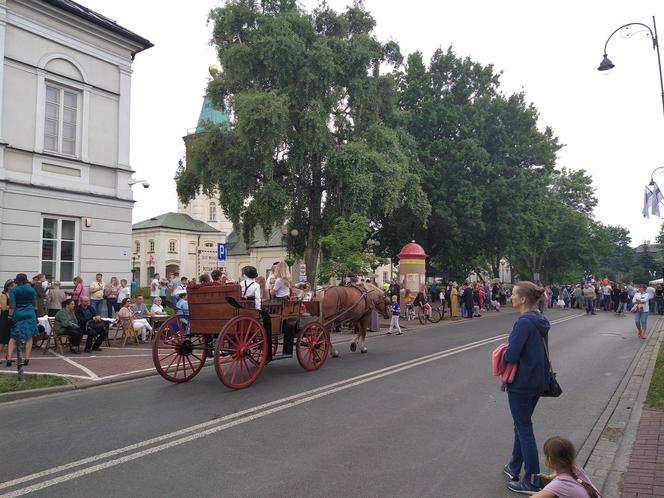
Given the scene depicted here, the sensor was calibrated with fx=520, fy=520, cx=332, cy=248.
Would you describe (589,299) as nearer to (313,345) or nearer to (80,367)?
(313,345)

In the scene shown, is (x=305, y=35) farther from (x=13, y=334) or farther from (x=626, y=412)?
(x=626, y=412)

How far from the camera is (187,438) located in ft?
18.9

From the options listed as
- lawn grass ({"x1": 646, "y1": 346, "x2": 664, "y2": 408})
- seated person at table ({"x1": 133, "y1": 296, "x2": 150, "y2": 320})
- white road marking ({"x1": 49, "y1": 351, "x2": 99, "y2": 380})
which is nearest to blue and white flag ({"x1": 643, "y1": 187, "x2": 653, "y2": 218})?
lawn grass ({"x1": 646, "y1": 346, "x2": 664, "y2": 408})

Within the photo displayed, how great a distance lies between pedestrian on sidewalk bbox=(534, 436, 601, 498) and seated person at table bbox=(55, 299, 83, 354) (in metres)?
11.6

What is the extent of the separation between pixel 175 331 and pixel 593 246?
5447 centimetres

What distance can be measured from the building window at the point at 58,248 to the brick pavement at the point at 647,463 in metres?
15.3

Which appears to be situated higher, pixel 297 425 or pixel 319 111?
pixel 319 111

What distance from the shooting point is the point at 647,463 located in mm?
5043

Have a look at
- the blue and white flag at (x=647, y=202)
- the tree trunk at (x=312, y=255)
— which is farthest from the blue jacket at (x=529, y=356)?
the tree trunk at (x=312, y=255)

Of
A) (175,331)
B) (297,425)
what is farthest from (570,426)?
(175,331)

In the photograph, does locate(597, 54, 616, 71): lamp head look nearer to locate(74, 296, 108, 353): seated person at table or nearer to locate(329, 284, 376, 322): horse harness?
locate(329, 284, 376, 322): horse harness

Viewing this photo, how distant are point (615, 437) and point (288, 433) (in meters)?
3.77

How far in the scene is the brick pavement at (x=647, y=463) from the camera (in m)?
4.42

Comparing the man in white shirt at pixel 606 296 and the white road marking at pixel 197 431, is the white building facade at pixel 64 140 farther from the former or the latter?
the man in white shirt at pixel 606 296
